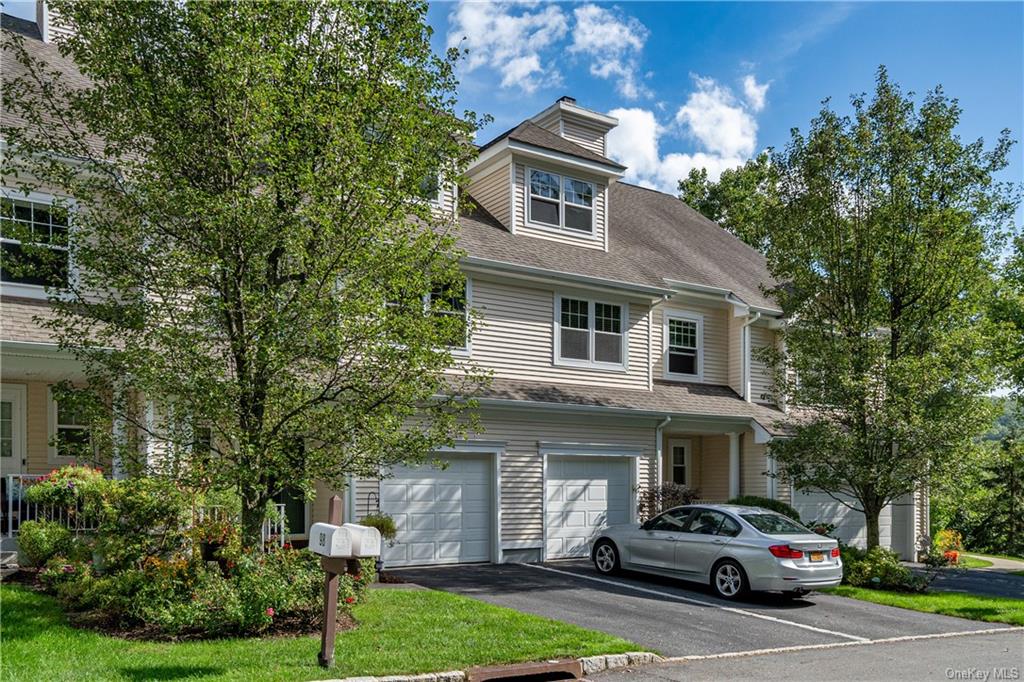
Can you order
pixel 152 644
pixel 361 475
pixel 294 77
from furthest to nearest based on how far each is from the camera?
pixel 361 475
pixel 294 77
pixel 152 644

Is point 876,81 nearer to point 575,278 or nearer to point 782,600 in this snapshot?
point 575,278

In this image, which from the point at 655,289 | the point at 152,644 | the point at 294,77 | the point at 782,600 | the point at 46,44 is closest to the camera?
the point at 152,644

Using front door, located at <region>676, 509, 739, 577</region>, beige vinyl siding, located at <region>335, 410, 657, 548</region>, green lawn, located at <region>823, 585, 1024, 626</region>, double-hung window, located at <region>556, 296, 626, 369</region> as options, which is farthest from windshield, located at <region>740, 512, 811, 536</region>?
double-hung window, located at <region>556, 296, 626, 369</region>

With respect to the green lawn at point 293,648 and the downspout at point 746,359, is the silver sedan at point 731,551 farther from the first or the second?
the downspout at point 746,359

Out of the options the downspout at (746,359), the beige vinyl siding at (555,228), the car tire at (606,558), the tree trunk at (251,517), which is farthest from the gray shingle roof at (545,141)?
the tree trunk at (251,517)

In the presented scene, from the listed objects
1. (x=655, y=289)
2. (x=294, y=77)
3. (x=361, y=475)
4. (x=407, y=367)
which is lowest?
(x=361, y=475)

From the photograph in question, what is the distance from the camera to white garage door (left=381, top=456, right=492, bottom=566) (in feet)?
53.1

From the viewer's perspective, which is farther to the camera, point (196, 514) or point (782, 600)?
point (782, 600)

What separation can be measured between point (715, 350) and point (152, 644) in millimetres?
16904

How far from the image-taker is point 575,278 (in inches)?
747

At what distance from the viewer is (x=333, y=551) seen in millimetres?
8281

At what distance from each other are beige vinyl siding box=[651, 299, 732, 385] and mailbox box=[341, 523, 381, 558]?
14332mm

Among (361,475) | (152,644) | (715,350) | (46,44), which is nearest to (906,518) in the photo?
(715,350)
